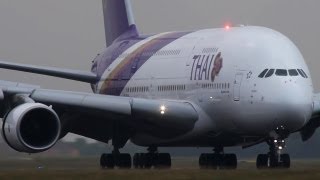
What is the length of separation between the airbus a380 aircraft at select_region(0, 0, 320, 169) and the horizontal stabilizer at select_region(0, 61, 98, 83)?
0.05 metres

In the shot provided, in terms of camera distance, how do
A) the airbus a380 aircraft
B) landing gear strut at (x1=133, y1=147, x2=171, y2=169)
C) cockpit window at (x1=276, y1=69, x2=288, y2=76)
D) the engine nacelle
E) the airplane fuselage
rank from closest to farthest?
the engine nacelle
the airbus a380 aircraft
the airplane fuselage
cockpit window at (x1=276, y1=69, x2=288, y2=76)
landing gear strut at (x1=133, y1=147, x2=171, y2=169)

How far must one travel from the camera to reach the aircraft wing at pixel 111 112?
1521 inches

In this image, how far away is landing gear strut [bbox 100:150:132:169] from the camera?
44.8 m

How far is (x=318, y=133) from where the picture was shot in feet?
200

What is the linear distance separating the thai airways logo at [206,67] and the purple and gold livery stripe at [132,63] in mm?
3404

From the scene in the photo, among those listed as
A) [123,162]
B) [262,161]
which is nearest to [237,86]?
[262,161]

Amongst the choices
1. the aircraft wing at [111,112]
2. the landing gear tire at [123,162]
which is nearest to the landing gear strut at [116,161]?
the landing gear tire at [123,162]

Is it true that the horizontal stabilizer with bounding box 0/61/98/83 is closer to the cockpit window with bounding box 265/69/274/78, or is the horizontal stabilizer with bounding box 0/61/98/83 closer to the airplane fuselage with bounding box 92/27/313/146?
the airplane fuselage with bounding box 92/27/313/146

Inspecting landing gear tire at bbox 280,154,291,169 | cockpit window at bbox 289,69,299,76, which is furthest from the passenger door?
landing gear tire at bbox 280,154,291,169

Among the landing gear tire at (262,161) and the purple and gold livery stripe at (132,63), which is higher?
the purple and gold livery stripe at (132,63)

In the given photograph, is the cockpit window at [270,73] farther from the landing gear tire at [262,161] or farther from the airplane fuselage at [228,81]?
the landing gear tire at [262,161]

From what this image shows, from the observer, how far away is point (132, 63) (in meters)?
46.3

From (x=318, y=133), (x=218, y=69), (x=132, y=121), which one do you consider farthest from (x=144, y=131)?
(x=318, y=133)

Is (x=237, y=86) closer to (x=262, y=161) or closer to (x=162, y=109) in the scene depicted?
(x=162, y=109)
